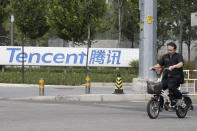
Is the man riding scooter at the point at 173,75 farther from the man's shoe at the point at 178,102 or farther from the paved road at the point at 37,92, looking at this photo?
the paved road at the point at 37,92

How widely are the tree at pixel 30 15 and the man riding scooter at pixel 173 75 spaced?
31185 millimetres

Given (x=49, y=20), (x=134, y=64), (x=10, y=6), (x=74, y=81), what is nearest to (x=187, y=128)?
(x=74, y=81)

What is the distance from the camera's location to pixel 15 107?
14352 millimetres

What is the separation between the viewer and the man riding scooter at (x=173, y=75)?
11742mm

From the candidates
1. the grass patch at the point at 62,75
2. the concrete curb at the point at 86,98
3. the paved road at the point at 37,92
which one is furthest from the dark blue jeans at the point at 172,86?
the grass patch at the point at 62,75

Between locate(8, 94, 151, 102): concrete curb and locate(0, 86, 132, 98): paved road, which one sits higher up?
locate(0, 86, 132, 98): paved road

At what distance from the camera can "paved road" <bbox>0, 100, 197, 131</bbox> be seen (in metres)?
9.87

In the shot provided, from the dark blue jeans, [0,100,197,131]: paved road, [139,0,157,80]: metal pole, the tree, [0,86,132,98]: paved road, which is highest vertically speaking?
the tree

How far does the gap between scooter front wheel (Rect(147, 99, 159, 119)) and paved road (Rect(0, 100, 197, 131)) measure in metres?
0.12

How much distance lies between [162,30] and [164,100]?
3503 cm

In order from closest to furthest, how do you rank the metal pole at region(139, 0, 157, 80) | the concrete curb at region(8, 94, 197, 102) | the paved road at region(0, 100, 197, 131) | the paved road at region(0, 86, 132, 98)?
the paved road at region(0, 100, 197, 131) → the concrete curb at region(8, 94, 197, 102) → the metal pole at region(139, 0, 157, 80) → the paved road at region(0, 86, 132, 98)

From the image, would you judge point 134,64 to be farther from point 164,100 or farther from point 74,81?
point 164,100

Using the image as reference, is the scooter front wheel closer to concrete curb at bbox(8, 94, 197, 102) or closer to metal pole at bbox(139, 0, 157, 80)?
concrete curb at bbox(8, 94, 197, 102)

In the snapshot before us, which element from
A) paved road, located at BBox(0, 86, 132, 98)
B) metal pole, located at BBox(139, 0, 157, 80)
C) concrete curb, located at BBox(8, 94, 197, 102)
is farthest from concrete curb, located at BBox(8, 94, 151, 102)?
metal pole, located at BBox(139, 0, 157, 80)
